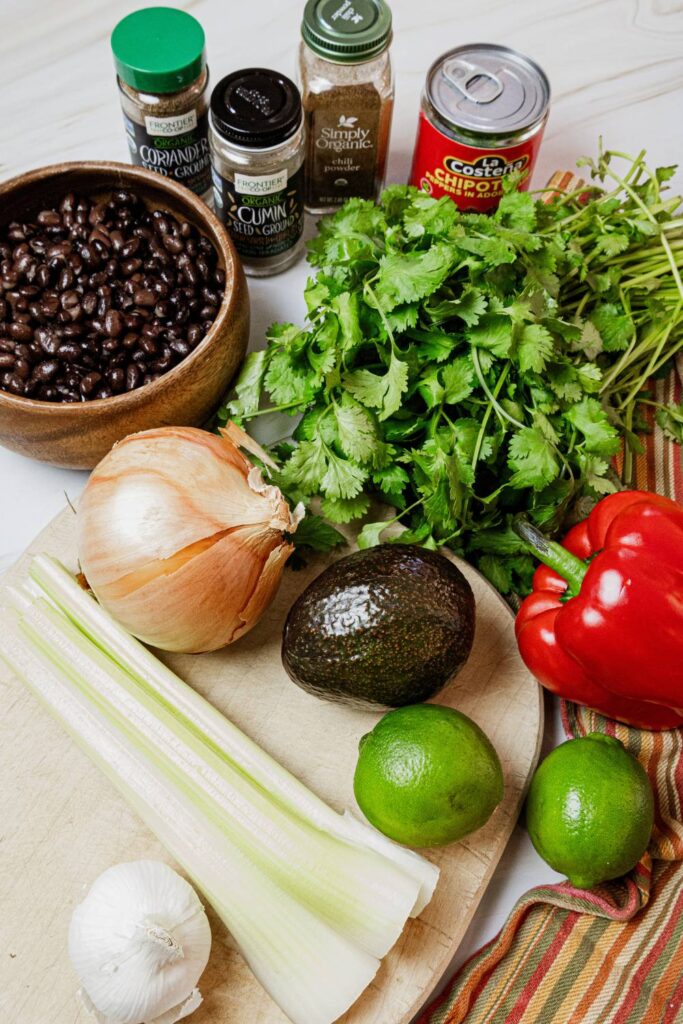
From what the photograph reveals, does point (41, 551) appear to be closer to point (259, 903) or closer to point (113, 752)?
point (113, 752)

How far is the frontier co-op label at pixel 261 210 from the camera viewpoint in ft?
5.30

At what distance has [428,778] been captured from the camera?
1.26 m

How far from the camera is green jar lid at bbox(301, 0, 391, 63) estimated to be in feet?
5.10

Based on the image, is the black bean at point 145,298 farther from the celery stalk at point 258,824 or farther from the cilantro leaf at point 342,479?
the celery stalk at point 258,824

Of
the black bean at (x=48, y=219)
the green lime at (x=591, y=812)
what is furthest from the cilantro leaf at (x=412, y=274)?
the green lime at (x=591, y=812)

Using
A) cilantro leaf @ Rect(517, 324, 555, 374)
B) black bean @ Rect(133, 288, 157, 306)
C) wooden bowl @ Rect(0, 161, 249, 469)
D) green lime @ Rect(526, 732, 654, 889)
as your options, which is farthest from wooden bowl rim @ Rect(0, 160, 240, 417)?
green lime @ Rect(526, 732, 654, 889)

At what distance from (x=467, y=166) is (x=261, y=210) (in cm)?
34

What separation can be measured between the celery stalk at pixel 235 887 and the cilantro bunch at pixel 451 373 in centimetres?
40

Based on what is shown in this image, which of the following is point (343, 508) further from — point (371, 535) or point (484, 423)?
point (484, 423)

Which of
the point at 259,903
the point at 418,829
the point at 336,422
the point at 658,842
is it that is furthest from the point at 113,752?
the point at 658,842

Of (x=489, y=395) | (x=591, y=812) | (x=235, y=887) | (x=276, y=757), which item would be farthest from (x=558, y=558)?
(x=235, y=887)

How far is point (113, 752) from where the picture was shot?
142 cm

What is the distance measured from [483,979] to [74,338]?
1.08 metres

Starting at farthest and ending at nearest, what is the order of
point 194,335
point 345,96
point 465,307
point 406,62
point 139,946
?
1. point 406,62
2. point 345,96
3. point 194,335
4. point 465,307
5. point 139,946
